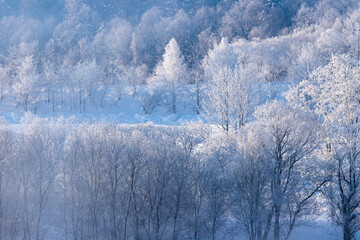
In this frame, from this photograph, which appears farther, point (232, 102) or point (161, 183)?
point (232, 102)

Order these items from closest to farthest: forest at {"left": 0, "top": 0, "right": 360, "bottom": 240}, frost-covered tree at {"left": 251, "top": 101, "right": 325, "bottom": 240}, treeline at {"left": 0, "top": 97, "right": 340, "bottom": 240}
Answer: frost-covered tree at {"left": 251, "top": 101, "right": 325, "bottom": 240}, forest at {"left": 0, "top": 0, "right": 360, "bottom": 240}, treeline at {"left": 0, "top": 97, "right": 340, "bottom": 240}

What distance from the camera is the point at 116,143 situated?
22.0 m

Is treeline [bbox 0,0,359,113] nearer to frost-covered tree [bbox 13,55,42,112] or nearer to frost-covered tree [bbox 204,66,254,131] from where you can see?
frost-covered tree [bbox 13,55,42,112]

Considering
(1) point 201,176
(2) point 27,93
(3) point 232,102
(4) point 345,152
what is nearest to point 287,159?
(4) point 345,152

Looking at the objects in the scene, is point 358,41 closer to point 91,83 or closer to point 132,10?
point 91,83

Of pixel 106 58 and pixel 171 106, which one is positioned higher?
pixel 106 58

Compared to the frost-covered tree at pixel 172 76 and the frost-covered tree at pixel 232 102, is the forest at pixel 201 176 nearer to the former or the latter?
the frost-covered tree at pixel 232 102

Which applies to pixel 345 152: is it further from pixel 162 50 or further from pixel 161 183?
pixel 162 50

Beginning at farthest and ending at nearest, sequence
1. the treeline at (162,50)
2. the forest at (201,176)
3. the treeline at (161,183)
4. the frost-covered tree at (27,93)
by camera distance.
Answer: the treeline at (162,50), the frost-covered tree at (27,93), the treeline at (161,183), the forest at (201,176)

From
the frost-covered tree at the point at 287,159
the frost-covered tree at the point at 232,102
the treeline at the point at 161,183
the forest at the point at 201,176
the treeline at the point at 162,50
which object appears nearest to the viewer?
the frost-covered tree at the point at 287,159

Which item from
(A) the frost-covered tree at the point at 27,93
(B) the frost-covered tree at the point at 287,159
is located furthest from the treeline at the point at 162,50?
(B) the frost-covered tree at the point at 287,159

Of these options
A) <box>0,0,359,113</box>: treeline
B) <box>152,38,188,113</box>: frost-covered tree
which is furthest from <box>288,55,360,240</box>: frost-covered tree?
<box>152,38,188,113</box>: frost-covered tree

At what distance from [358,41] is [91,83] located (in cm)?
4172

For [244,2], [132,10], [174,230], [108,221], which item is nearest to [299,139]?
[174,230]
